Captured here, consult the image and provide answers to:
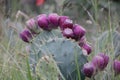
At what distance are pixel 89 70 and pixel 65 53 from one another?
13 centimetres

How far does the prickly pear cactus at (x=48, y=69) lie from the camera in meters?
1.59

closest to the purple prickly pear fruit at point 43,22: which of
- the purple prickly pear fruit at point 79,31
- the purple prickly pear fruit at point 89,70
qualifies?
the purple prickly pear fruit at point 79,31

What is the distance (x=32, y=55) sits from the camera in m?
1.83

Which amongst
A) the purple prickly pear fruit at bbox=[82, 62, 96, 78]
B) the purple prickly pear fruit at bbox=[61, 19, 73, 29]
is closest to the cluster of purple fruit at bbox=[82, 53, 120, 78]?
the purple prickly pear fruit at bbox=[82, 62, 96, 78]

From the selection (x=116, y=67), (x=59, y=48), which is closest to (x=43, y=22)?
(x=59, y=48)

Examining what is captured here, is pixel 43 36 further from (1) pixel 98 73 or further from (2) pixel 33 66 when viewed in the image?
(1) pixel 98 73

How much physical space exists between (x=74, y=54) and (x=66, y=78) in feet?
0.33

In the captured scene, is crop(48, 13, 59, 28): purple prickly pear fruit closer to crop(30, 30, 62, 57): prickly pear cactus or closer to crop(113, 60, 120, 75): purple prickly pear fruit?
crop(30, 30, 62, 57): prickly pear cactus

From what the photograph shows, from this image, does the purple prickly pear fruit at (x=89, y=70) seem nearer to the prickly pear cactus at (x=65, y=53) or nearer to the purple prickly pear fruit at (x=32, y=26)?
the prickly pear cactus at (x=65, y=53)

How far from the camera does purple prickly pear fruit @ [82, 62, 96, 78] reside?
165 cm

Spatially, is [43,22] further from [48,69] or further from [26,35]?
[48,69]

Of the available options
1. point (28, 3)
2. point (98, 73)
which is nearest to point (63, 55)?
point (98, 73)

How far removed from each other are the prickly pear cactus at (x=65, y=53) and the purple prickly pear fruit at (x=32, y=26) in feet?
0.48

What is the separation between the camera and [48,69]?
1647 millimetres
